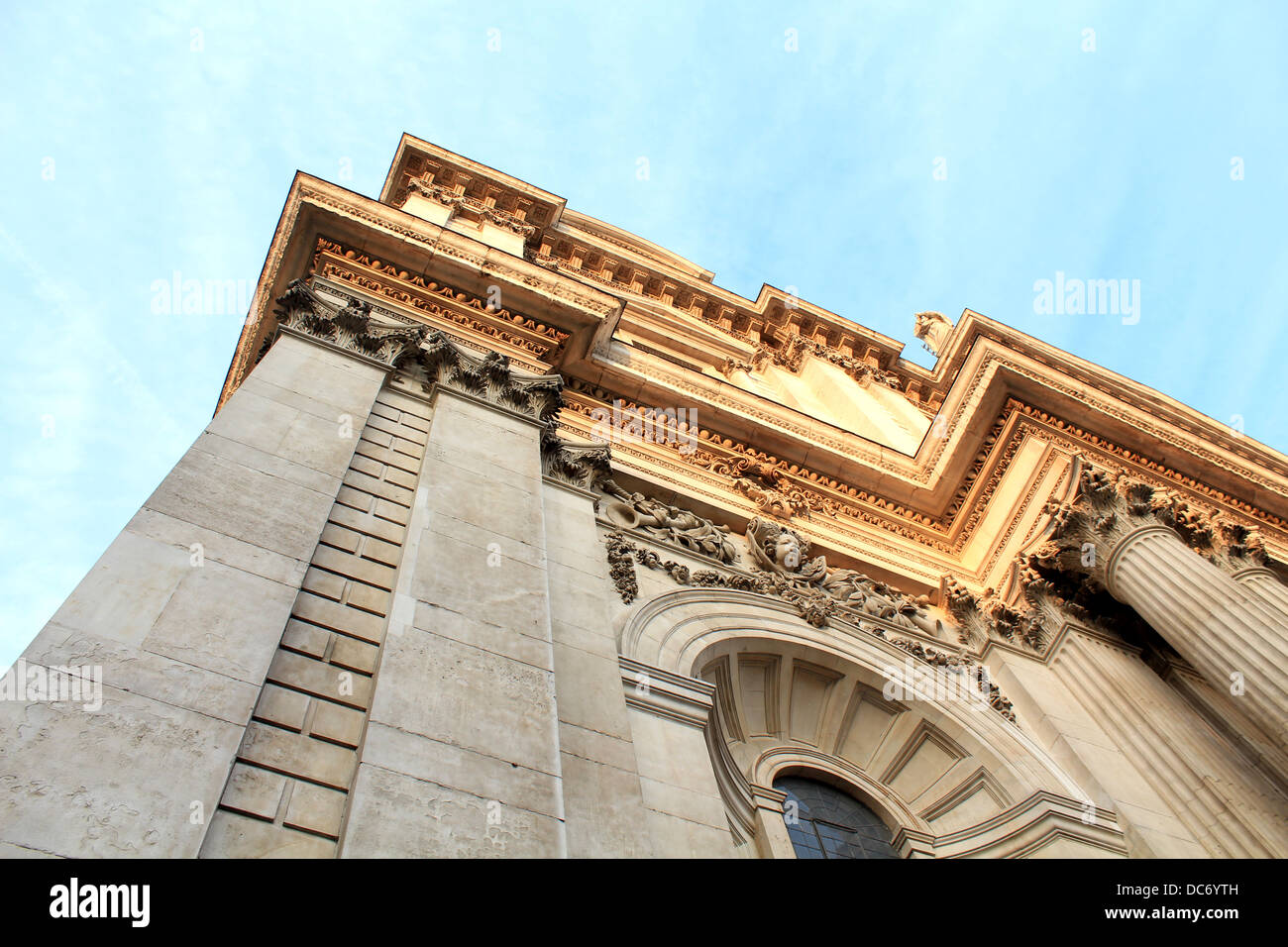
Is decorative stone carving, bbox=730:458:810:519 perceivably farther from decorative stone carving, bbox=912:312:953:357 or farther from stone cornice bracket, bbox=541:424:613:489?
decorative stone carving, bbox=912:312:953:357

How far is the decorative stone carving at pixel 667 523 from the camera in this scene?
14.4 metres

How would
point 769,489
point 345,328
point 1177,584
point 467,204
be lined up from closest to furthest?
1. point 345,328
2. point 1177,584
3. point 769,489
4. point 467,204

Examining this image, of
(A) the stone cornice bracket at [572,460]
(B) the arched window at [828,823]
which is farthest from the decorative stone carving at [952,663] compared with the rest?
(A) the stone cornice bracket at [572,460]

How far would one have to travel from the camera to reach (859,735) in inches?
534

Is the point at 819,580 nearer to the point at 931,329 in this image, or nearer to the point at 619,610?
the point at 619,610

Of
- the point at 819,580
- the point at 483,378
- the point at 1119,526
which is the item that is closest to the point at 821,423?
the point at 819,580

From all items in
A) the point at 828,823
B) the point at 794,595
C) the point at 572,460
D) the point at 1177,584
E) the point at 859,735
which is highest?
the point at 1177,584

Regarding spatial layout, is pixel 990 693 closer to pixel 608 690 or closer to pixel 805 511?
pixel 805 511

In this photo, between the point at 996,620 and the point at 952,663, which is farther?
the point at 996,620

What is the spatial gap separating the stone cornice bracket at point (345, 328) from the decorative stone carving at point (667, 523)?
347 cm

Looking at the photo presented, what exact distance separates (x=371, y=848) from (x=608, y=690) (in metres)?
3.56

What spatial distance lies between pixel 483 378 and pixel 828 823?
681 cm
